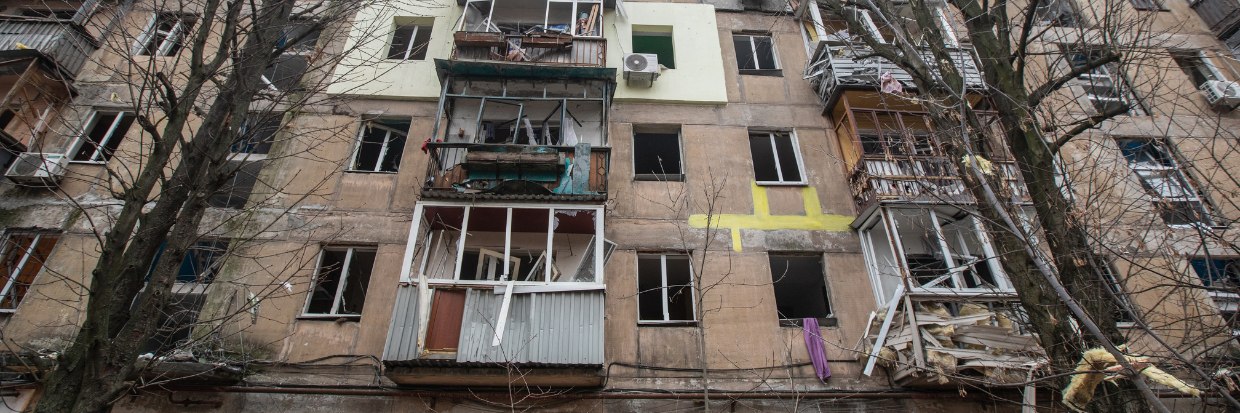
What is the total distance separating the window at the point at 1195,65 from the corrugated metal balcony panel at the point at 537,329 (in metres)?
15.0

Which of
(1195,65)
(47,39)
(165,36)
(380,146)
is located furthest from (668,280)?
(1195,65)

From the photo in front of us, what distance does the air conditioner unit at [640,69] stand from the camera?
41.9ft

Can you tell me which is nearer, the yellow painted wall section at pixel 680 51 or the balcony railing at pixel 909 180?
the balcony railing at pixel 909 180

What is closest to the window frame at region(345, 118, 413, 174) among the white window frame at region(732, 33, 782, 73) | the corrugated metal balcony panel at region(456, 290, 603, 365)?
the corrugated metal balcony panel at region(456, 290, 603, 365)

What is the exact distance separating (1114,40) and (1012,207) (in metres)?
2.00

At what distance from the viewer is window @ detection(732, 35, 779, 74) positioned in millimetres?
13789

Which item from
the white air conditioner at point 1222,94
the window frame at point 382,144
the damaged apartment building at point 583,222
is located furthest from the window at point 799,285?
the white air conditioner at point 1222,94

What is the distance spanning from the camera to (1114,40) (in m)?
6.33

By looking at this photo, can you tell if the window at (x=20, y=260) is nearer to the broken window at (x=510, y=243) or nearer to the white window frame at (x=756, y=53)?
the broken window at (x=510, y=243)

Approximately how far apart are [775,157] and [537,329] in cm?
611

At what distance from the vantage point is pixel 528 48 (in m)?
12.4

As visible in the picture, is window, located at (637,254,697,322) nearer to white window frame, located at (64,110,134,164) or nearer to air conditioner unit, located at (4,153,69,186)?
white window frame, located at (64,110,134,164)

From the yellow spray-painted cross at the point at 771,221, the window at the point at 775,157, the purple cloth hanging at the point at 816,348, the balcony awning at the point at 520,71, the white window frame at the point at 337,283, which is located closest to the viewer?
the purple cloth hanging at the point at 816,348

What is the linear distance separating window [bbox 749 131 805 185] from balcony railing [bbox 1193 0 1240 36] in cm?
1111
